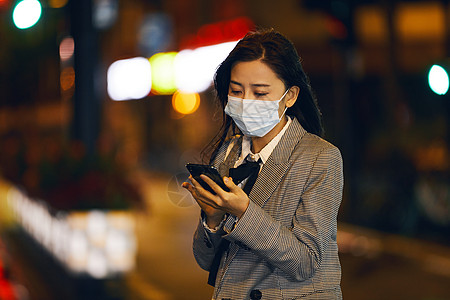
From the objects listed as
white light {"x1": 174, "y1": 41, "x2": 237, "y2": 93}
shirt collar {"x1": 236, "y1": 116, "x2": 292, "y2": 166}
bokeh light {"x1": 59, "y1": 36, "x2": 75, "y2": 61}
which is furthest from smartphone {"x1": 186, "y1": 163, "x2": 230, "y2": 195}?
white light {"x1": 174, "y1": 41, "x2": 237, "y2": 93}

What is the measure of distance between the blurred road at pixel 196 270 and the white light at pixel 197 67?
920 centimetres

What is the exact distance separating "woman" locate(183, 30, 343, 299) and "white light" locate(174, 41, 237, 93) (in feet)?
60.0

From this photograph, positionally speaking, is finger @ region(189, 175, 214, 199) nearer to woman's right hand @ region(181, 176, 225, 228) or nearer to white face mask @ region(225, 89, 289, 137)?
woman's right hand @ region(181, 176, 225, 228)

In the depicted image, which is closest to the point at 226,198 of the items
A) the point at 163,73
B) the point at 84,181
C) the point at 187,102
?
the point at 84,181

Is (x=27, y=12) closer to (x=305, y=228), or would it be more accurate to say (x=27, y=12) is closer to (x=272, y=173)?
(x=272, y=173)

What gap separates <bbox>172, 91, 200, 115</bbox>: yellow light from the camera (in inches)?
1393

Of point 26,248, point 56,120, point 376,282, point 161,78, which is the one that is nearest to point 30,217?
point 26,248

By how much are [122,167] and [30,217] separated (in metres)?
4.11

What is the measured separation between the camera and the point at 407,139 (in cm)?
1336

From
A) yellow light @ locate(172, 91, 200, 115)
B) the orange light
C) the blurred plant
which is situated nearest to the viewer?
the blurred plant

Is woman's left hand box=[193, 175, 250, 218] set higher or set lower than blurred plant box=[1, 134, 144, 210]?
higher

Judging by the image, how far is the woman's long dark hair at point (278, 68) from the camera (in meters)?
2.22

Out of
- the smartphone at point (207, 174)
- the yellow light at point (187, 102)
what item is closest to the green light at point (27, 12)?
the smartphone at point (207, 174)

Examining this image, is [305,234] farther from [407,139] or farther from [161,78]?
[161,78]
